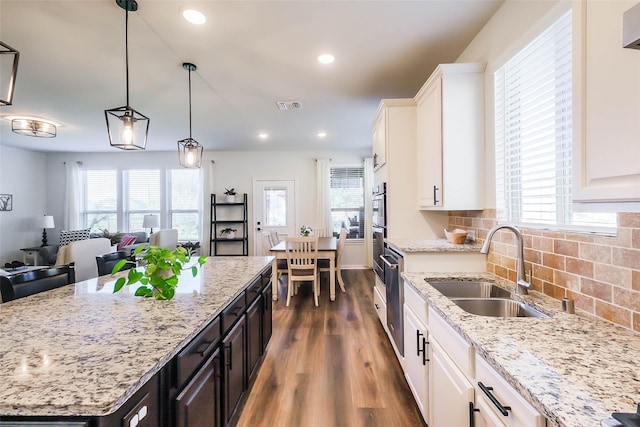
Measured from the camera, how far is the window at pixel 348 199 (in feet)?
20.3

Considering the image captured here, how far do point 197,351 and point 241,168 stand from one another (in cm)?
557

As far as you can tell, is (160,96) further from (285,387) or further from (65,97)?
(285,387)

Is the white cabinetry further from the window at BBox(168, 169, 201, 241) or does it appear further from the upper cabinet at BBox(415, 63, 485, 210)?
the window at BBox(168, 169, 201, 241)

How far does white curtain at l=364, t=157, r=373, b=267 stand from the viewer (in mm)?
6027

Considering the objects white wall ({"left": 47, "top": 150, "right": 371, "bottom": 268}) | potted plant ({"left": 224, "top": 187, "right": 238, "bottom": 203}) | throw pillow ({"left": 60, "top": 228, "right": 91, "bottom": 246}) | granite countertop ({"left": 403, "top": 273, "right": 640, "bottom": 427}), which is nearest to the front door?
white wall ({"left": 47, "top": 150, "right": 371, "bottom": 268})

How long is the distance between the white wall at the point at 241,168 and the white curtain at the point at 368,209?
132 mm

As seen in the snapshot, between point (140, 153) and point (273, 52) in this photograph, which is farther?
point (140, 153)

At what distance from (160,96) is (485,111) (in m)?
3.44

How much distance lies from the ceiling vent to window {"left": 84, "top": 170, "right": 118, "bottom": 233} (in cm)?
513

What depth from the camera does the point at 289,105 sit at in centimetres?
355

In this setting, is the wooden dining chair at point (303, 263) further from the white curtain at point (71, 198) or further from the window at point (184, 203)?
the white curtain at point (71, 198)

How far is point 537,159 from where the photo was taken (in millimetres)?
1576

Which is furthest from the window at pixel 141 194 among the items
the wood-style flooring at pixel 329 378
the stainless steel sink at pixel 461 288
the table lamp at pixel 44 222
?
the stainless steel sink at pixel 461 288

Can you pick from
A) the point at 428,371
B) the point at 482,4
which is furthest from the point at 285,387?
the point at 482,4
